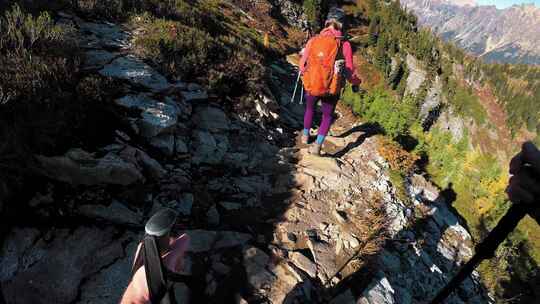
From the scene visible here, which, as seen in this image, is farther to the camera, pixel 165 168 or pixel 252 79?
pixel 252 79

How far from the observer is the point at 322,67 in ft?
20.2

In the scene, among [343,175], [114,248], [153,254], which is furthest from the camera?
[343,175]

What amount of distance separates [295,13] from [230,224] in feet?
86.3

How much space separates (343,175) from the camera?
6.96 meters

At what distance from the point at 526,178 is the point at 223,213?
14.2ft

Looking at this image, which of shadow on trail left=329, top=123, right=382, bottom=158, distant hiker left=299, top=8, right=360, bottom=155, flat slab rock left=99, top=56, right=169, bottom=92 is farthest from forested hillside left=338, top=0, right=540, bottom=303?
flat slab rock left=99, top=56, right=169, bottom=92

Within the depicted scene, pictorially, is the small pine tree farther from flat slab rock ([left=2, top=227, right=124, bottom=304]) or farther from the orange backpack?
flat slab rock ([left=2, top=227, right=124, bottom=304])

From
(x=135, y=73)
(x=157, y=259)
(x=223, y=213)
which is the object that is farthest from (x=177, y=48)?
(x=157, y=259)

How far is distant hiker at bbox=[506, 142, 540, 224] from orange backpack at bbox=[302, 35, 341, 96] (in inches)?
197

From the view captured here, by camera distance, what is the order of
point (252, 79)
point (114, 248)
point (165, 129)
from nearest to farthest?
point (114, 248) < point (165, 129) < point (252, 79)

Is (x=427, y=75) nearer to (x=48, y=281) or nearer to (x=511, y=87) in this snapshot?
(x=48, y=281)

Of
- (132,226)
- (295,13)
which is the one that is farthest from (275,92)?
(295,13)

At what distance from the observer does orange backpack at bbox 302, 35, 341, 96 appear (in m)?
6.09

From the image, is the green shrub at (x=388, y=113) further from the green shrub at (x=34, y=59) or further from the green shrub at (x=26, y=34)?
the green shrub at (x=26, y=34)
